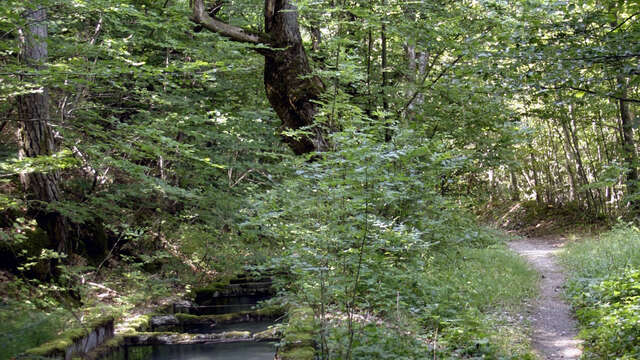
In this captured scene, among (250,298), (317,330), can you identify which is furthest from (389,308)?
(250,298)

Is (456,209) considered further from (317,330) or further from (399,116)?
(317,330)

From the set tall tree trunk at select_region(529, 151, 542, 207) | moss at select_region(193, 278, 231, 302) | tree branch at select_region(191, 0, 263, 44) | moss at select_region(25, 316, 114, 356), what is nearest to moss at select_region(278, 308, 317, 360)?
moss at select_region(25, 316, 114, 356)

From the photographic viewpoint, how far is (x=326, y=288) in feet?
13.6

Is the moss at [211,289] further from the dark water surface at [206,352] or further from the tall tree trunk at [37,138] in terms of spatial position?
the tall tree trunk at [37,138]

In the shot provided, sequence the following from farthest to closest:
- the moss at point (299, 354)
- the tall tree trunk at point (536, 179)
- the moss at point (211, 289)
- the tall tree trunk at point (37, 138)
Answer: the tall tree trunk at point (536, 179), the moss at point (211, 289), the tall tree trunk at point (37, 138), the moss at point (299, 354)

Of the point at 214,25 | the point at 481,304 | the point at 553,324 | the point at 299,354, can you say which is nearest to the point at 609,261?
the point at 553,324

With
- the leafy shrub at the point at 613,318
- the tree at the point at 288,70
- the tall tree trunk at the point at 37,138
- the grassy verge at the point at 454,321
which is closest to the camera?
the grassy verge at the point at 454,321

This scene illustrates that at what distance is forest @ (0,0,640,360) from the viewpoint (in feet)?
15.0

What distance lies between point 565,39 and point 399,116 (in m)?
3.07

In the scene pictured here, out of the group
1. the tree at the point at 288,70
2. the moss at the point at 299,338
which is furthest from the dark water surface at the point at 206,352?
the tree at the point at 288,70

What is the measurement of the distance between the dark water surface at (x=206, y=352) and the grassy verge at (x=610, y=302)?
15.8 feet

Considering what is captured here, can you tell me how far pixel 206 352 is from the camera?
8484 mm

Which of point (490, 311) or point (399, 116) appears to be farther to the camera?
point (399, 116)

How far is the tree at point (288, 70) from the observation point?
20.3ft
